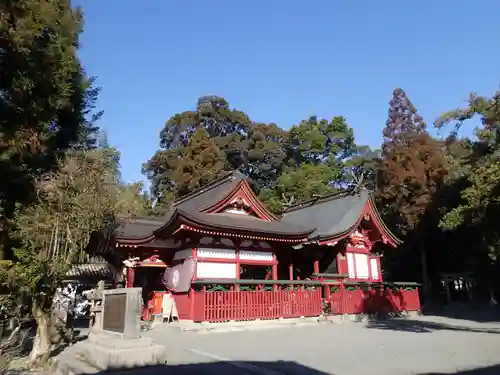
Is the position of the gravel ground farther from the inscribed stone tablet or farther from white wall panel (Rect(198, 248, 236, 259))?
white wall panel (Rect(198, 248, 236, 259))

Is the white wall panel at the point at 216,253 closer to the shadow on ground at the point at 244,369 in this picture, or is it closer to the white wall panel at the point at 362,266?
the white wall panel at the point at 362,266

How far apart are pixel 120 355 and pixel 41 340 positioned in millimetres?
2727

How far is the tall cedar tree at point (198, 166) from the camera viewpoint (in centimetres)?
3888

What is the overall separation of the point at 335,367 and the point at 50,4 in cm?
1519

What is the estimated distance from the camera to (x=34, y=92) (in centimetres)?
1440

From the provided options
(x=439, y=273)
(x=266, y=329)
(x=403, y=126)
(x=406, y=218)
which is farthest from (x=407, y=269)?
(x=266, y=329)

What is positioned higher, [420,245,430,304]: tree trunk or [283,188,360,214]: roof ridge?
[283,188,360,214]: roof ridge

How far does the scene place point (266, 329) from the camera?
1439 centimetres

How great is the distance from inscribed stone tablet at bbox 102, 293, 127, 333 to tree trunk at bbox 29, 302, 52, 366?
1.20m

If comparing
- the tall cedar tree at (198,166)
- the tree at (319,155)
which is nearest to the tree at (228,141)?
the tree at (319,155)

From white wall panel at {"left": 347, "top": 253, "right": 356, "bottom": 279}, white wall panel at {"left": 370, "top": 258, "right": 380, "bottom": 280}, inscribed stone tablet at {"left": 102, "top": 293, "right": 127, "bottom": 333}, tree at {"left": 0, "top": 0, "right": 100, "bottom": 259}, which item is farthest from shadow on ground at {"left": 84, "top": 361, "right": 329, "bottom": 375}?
white wall panel at {"left": 370, "top": 258, "right": 380, "bottom": 280}

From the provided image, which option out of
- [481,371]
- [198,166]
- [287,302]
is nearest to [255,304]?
[287,302]

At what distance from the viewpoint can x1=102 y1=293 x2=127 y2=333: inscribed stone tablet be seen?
8.51 meters

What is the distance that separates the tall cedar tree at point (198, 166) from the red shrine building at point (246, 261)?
16.0 m
